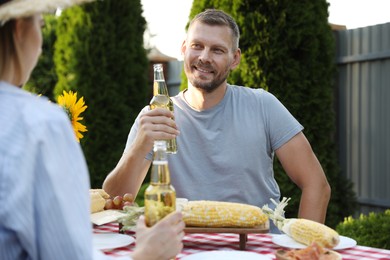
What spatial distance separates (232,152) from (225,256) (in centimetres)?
113

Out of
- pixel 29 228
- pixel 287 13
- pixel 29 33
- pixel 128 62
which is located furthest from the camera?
pixel 128 62

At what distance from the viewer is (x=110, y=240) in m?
1.93

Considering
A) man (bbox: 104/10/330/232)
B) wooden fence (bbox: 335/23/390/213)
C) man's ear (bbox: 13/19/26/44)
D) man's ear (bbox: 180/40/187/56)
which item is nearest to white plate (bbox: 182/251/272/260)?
man's ear (bbox: 13/19/26/44)

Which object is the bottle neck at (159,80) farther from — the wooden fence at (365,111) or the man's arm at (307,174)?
the wooden fence at (365,111)

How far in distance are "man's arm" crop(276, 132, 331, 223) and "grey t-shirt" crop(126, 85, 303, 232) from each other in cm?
5

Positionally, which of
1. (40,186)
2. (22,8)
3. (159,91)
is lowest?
(40,186)

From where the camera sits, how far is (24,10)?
102cm

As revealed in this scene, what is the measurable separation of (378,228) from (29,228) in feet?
10.1

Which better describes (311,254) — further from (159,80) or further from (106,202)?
(159,80)

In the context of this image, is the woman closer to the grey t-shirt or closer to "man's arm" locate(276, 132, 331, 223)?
the grey t-shirt

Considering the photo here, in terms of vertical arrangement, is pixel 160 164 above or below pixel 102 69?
below

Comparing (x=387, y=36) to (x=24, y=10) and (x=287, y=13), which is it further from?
(x=24, y=10)

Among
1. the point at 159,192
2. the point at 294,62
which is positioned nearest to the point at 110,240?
the point at 159,192

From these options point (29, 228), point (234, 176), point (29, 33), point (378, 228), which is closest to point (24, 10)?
point (29, 33)
